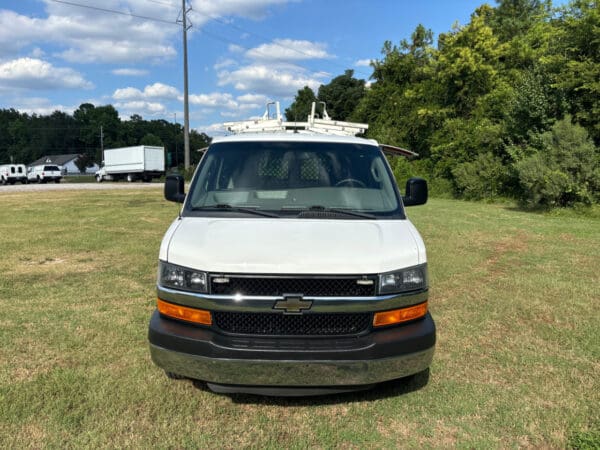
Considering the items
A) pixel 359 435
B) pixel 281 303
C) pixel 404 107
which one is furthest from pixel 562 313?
pixel 404 107

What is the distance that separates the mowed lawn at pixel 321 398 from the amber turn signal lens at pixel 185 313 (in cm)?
72

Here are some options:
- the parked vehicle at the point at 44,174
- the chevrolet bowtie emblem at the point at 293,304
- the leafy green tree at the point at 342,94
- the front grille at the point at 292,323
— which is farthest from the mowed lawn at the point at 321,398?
the leafy green tree at the point at 342,94

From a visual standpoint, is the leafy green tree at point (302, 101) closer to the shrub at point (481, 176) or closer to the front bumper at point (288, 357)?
the shrub at point (481, 176)

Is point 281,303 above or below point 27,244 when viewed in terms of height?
above

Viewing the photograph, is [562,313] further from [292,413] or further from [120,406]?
[120,406]

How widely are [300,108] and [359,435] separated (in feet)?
232

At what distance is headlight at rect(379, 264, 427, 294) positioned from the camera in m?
2.96

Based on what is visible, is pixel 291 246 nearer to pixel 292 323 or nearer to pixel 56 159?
pixel 292 323

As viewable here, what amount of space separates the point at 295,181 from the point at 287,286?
1.36 m

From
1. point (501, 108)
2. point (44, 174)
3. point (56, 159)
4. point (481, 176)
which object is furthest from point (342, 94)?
point (56, 159)

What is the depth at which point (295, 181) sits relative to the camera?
4016mm

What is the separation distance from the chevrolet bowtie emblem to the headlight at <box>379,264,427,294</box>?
49cm

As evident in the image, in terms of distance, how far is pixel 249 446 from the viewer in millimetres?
2889

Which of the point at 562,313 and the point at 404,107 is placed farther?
the point at 404,107
